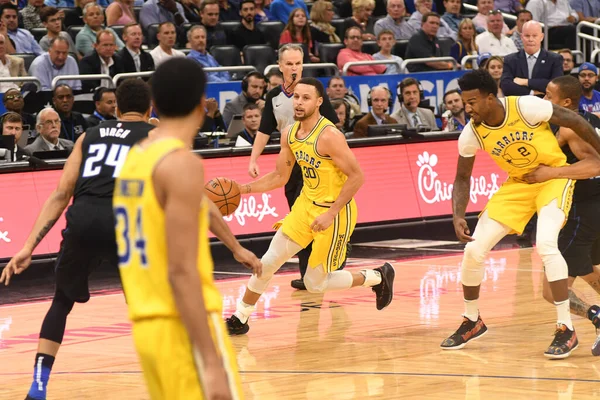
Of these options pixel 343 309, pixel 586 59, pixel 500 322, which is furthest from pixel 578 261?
pixel 586 59

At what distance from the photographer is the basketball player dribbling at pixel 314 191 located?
28.2 ft

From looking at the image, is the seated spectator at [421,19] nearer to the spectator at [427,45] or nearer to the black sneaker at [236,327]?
the spectator at [427,45]

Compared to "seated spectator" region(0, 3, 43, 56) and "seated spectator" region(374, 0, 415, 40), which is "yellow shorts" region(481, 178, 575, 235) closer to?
"seated spectator" region(0, 3, 43, 56)

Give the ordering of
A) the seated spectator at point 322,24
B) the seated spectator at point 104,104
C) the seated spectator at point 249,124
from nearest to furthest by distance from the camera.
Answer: the seated spectator at point 104,104, the seated spectator at point 249,124, the seated spectator at point 322,24

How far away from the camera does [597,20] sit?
19969mm

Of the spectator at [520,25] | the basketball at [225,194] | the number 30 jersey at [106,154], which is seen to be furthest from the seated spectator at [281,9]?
the number 30 jersey at [106,154]

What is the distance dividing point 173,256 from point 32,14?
13.0 metres

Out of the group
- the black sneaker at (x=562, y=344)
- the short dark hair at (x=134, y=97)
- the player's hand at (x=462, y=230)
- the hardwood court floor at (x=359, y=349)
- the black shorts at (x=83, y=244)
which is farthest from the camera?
the player's hand at (x=462, y=230)

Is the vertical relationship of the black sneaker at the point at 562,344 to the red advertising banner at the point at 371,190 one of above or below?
above

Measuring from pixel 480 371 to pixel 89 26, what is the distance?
31.2 ft

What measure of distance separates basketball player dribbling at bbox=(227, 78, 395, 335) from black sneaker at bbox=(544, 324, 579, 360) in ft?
5.91

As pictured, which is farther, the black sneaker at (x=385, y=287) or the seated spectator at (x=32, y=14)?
the seated spectator at (x=32, y=14)

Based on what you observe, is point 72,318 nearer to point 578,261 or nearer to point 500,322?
point 500,322

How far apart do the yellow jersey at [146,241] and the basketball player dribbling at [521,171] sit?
14.0 feet
